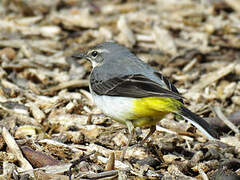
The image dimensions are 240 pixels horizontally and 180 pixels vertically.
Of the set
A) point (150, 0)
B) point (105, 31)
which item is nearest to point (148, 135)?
point (105, 31)

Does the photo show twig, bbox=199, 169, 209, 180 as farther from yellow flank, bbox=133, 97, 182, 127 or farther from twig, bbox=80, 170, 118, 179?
twig, bbox=80, 170, 118, 179

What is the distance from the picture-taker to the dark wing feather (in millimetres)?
5688

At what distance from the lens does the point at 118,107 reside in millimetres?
6051

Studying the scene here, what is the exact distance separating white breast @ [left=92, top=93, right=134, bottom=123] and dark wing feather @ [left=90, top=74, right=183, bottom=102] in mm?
69

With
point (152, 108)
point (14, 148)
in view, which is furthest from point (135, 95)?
point (14, 148)

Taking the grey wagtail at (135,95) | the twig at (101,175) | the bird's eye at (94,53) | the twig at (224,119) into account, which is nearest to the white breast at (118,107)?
the grey wagtail at (135,95)

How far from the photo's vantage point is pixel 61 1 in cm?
1080

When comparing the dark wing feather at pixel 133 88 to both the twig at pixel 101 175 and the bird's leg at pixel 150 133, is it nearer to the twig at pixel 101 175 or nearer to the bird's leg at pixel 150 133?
the bird's leg at pixel 150 133

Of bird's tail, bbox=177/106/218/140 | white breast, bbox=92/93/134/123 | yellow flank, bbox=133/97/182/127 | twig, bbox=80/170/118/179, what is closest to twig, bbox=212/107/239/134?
yellow flank, bbox=133/97/182/127

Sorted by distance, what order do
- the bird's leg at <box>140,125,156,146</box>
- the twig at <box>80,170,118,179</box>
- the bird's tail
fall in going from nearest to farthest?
the twig at <box>80,170,118,179</box>
the bird's tail
the bird's leg at <box>140,125,156,146</box>

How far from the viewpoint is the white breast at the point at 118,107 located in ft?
19.6

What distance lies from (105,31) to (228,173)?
195 inches

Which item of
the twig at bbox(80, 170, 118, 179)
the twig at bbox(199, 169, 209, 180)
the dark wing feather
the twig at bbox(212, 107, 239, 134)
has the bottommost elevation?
the twig at bbox(199, 169, 209, 180)

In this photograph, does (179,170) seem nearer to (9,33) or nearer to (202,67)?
(202,67)
